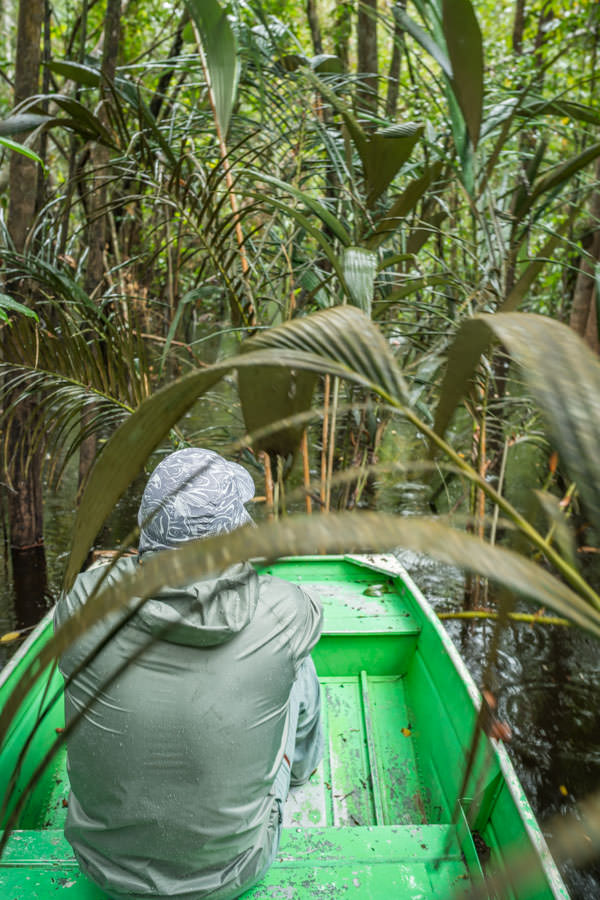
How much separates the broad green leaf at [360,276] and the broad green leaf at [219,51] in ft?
3.83

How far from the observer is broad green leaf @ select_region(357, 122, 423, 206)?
1679 millimetres

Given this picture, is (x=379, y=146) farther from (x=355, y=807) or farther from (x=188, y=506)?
(x=355, y=807)

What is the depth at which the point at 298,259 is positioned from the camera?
2.89 meters

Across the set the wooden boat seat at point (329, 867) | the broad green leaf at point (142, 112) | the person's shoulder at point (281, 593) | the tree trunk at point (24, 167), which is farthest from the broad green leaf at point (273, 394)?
the tree trunk at point (24, 167)

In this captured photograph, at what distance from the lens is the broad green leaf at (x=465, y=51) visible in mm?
1143

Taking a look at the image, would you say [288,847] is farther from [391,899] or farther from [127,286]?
[127,286]

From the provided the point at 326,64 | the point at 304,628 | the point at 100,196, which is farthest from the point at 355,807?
the point at 100,196

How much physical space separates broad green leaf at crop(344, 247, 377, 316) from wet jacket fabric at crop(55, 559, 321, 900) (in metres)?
0.56

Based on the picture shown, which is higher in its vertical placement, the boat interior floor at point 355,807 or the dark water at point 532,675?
the boat interior floor at point 355,807

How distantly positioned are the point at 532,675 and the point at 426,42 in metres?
2.95

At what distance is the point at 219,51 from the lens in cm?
209

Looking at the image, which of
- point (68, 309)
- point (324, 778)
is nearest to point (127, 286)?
point (68, 309)

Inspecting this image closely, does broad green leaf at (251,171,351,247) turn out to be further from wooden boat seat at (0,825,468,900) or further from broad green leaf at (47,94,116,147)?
wooden boat seat at (0,825,468,900)

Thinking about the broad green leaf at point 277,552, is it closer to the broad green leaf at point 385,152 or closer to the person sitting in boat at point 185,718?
the person sitting in boat at point 185,718
